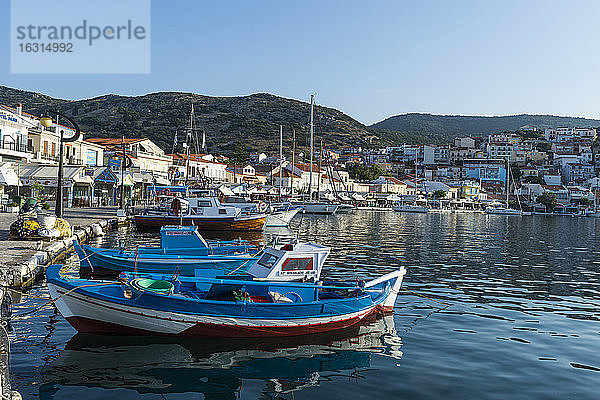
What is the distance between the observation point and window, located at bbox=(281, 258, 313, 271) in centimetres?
1522

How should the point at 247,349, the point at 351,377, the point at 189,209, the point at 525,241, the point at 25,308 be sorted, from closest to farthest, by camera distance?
the point at 351,377
the point at 247,349
the point at 25,308
the point at 189,209
the point at 525,241

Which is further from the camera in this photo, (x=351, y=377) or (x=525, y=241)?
(x=525, y=241)

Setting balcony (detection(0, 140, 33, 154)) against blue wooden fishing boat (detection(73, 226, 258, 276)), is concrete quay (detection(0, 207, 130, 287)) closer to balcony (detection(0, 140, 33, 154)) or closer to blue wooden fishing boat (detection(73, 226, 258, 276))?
blue wooden fishing boat (detection(73, 226, 258, 276))

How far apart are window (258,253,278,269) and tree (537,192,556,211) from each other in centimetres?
13974

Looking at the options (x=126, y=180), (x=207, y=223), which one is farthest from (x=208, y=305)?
(x=126, y=180)

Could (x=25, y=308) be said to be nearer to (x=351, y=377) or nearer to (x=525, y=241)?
(x=351, y=377)

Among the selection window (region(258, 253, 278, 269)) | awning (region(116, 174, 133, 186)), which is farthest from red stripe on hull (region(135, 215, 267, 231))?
window (region(258, 253, 278, 269))

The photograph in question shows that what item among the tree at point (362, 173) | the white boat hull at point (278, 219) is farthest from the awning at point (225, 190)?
the tree at point (362, 173)

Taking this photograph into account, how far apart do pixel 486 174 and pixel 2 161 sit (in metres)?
163

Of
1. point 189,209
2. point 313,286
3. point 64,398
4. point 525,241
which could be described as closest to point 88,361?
point 64,398

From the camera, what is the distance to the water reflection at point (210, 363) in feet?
34.0

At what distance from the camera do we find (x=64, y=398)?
9.48 meters

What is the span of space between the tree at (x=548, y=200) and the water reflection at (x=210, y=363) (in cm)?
13998

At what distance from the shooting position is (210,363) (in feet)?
38.2
